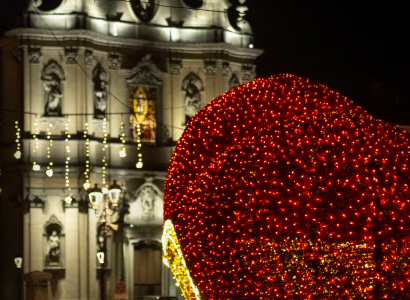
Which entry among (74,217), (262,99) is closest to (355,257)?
(262,99)

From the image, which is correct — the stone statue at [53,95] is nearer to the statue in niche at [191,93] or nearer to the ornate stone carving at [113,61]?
the ornate stone carving at [113,61]

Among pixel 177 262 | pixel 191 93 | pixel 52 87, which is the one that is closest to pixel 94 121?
pixel 52 87

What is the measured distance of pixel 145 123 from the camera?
110 feet

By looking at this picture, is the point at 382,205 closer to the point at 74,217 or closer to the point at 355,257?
the point at 355,257

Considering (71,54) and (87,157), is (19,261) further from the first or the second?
(71,54)

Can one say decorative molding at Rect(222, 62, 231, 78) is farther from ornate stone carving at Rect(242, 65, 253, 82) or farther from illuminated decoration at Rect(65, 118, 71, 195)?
illuminated decoration at Rect(65, 118, 71, 195)

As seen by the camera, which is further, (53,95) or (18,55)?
(53,95)

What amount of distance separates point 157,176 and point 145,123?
2.23m

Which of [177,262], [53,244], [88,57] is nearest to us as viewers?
[177,262]

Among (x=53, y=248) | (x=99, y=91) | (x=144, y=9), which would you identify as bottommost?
(x=53, y=248)

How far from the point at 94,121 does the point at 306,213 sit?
24.9 metres

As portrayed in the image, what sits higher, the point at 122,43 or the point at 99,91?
the point at 122,43

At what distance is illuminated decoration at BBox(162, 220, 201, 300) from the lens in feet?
30.6

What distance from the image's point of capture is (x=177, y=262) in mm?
9844
